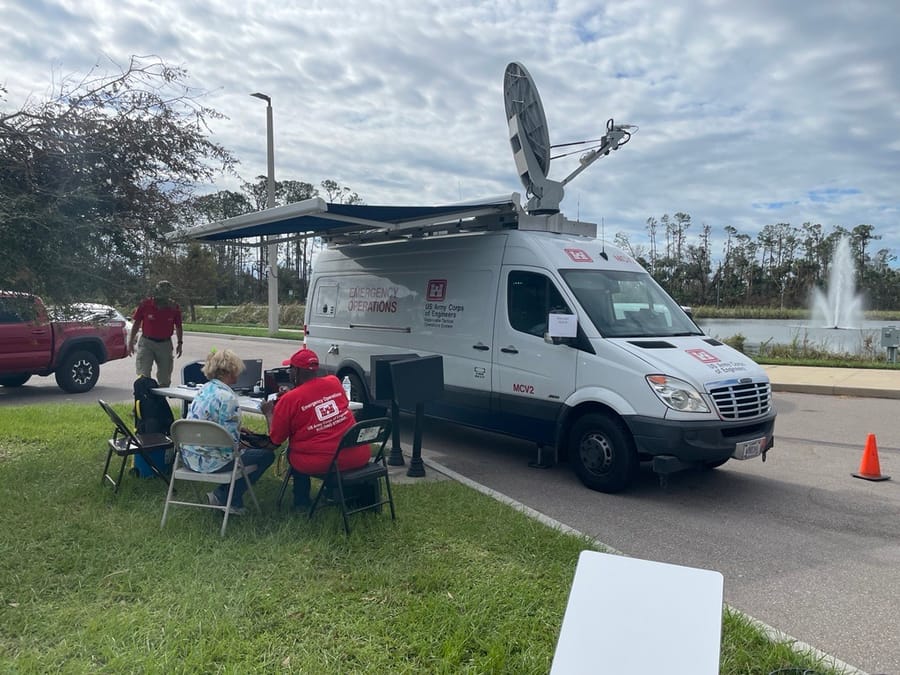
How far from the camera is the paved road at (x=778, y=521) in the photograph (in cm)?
397

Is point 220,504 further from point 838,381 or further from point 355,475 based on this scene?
point 838,381

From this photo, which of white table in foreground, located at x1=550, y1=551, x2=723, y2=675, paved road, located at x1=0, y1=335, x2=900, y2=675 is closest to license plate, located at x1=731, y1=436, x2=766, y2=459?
paved road, located at x1=0, y1=335, x2=900, y2=675

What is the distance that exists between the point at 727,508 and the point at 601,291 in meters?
2.36

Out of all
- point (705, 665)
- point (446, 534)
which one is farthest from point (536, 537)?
point (705, 665)

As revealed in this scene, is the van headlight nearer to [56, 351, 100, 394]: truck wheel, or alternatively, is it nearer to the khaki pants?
the khaki pants

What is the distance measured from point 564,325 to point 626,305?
96cm

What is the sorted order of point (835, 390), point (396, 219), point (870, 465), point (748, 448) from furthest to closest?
point (835, 390), point (396, 219), point (870, 465), point (748, 448)

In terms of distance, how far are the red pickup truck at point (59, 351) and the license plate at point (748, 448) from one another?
31.6ft

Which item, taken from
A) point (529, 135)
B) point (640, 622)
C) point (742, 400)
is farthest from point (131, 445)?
point (529, 135)

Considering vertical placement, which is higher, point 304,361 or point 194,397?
point 304,361

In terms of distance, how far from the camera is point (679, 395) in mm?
5781

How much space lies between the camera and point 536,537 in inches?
188

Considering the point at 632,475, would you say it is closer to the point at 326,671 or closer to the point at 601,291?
the point at 601,291

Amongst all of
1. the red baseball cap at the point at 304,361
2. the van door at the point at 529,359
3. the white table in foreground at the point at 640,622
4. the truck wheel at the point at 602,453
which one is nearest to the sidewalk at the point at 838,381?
the van door at the point at 529,359
